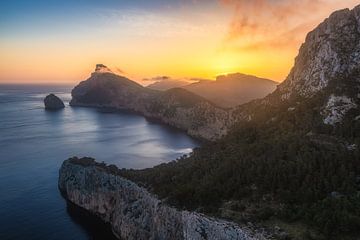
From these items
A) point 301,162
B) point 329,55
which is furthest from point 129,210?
point 329,55

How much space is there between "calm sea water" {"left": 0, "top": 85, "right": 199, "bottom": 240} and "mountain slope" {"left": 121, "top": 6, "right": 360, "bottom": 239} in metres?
14.8

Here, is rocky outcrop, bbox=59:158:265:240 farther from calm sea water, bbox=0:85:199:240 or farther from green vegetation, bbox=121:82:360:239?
calm sea water, bbox=0:85:199:240

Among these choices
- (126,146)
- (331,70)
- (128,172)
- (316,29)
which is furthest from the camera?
(126,146)

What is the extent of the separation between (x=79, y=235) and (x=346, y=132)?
44.2 m

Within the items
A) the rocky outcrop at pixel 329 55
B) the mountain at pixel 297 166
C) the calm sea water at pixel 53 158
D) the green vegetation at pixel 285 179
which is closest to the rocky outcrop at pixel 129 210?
the mountain at pixel 297 166

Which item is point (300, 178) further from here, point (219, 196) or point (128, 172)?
point (128, 172)

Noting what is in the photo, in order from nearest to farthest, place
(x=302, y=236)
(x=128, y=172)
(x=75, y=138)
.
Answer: (x=302, y=236), (x=128, y=172), (x=75, y=138)

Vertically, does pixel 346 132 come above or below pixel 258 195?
above

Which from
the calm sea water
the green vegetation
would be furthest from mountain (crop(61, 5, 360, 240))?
the calm sea water

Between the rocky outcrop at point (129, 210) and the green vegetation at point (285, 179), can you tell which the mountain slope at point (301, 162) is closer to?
the green vegetation at point (285, 179)

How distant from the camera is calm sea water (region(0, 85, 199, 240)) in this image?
72.6 meters

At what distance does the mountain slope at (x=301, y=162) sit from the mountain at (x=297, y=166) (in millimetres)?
112

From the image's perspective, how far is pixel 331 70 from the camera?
81438mm

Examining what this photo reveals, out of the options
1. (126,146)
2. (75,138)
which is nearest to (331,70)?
(126,146)
